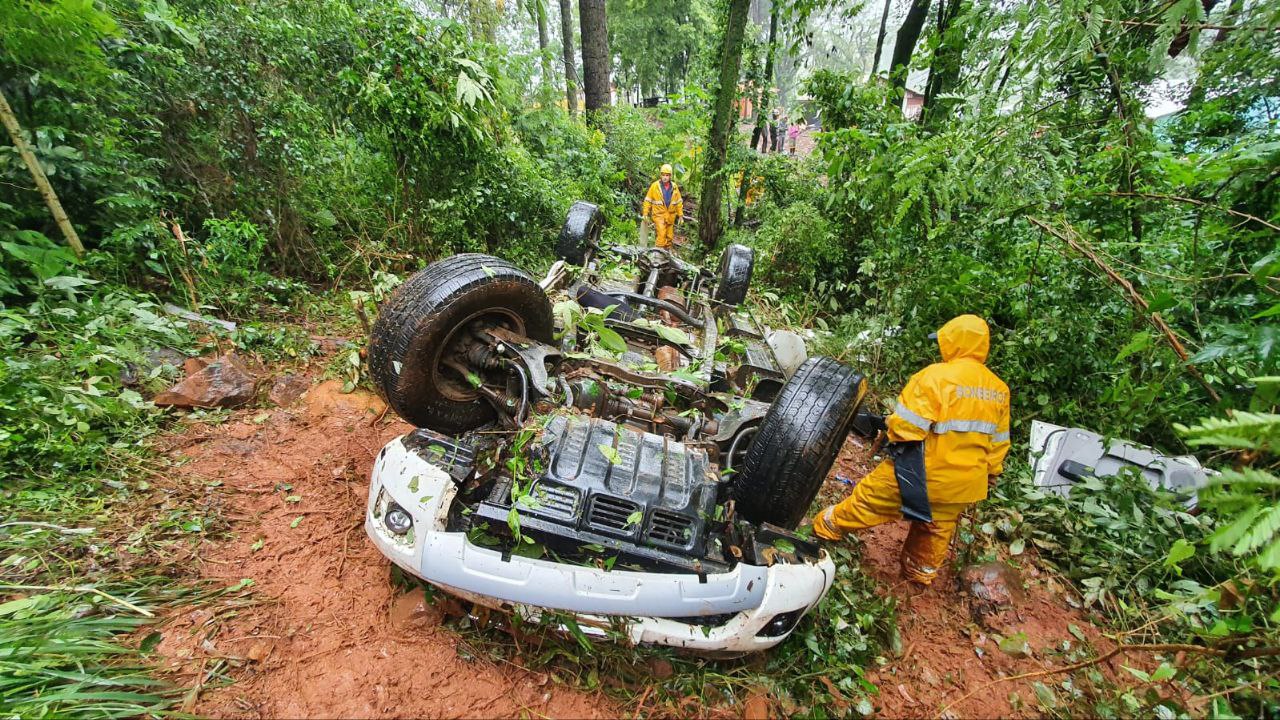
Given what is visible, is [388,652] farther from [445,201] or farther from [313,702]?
[445,201]

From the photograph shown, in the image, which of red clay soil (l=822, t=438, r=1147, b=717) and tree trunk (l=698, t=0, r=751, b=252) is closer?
red clay soil (l=822, t=438, r=1147, b=717)

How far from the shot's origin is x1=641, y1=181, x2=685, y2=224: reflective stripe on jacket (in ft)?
27.1

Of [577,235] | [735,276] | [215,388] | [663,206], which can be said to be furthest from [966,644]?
[663,206]

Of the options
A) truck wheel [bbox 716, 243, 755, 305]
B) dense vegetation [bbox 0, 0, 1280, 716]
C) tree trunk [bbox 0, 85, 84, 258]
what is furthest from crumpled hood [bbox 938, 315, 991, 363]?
tree trunk [bbox 0, 85, 84, 258]

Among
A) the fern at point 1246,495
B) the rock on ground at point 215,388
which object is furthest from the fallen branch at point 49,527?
the fern at point 1246,495

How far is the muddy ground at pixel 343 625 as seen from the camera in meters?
2.03

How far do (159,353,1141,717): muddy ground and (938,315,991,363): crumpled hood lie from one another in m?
1.49

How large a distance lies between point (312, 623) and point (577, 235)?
13.6ft

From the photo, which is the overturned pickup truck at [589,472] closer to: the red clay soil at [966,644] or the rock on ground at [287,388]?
the red clay soil at [966,644]

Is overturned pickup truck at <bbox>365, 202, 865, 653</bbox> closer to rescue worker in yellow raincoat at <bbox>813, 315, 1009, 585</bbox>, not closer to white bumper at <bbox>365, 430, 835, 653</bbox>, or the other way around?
white bumper at <bbox>365, 430, 835, 653</bbox>

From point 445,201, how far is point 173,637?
4524 millimetres

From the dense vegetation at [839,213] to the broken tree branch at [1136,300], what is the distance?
0.12 feet

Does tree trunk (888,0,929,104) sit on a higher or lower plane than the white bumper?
higher

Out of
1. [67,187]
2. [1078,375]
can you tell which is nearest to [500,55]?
[67,187]
